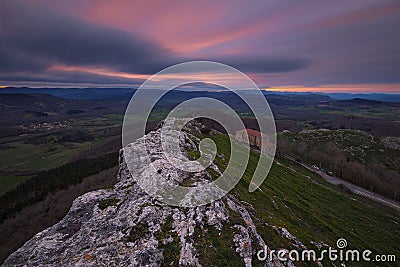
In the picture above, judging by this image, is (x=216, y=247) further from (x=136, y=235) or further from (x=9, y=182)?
(x=9, y=182)

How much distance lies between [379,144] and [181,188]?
143992mm

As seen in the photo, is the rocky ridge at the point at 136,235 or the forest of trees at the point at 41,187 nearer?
the rocky ridge at the point at 136,235

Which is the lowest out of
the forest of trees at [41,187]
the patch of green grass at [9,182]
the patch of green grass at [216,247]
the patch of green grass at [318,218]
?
the patch of green grass at [9,182]

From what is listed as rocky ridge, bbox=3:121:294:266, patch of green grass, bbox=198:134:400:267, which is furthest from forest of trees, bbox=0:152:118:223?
rocky ridge, bbox=3:121:294:266

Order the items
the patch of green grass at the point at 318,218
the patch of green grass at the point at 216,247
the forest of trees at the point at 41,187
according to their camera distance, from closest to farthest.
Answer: the patch of green grass at the point at 216,247 → the patch of green grass at the point at 318,218 → the forest of trees at the point at 41,187

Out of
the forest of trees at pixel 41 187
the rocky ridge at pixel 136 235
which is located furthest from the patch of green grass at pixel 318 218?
the forest of trees at pixel 41 187

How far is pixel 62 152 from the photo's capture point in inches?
6949

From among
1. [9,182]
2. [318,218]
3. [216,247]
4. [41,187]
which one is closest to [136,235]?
[216,247]

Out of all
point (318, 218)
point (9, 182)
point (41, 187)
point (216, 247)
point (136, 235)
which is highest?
point (136, 235)

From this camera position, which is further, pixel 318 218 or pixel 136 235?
pixel 318 218

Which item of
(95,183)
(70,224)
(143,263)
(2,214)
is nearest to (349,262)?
(143,263)

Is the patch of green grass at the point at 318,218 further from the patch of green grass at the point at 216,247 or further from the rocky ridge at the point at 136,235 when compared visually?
the patch of green grass at the point at 216,247

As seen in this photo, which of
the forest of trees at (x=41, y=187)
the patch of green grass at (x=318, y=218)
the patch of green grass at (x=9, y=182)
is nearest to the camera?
the patch of green grass at (x=318, y=218)

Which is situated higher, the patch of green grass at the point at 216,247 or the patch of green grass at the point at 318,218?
the patch of green grass at the point at 216,247
